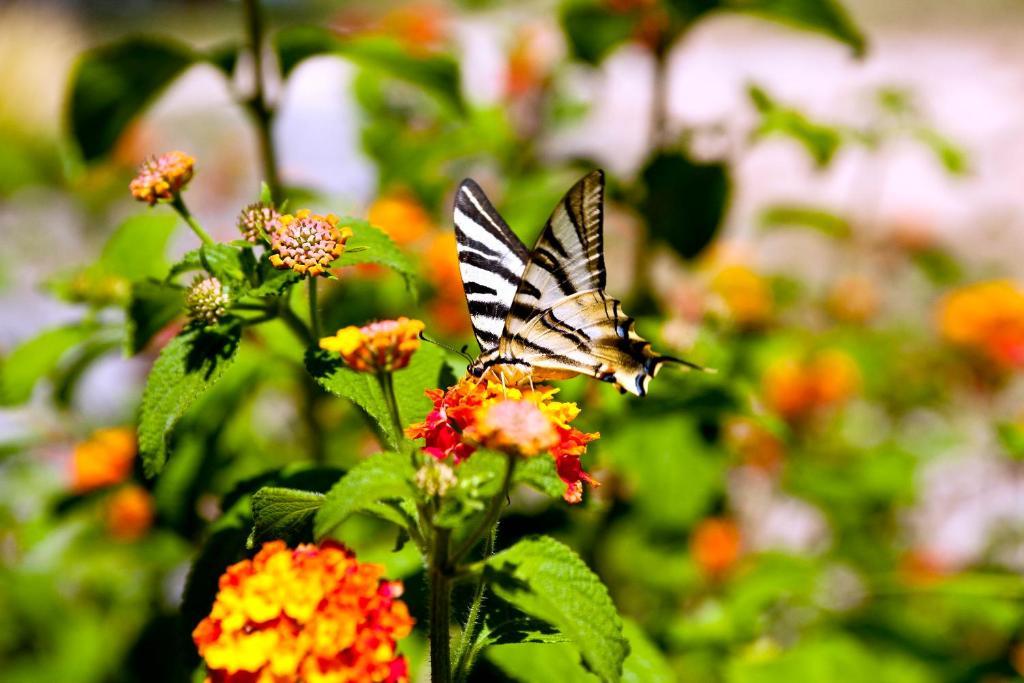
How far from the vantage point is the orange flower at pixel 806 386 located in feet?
7.70

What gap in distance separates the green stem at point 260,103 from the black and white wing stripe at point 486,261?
499mm

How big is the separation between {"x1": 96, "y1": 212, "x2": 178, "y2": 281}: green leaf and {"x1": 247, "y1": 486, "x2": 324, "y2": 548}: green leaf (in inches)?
24.7

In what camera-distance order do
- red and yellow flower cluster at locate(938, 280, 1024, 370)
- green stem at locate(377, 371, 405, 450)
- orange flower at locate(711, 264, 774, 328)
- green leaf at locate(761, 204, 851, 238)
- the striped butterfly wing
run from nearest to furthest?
green stem at locate(377, 371, 405, 450), the striped butterfly wing, green leaf at locate(761, 204, 851, 238), orange flower at locate(711, 264, 774, 328), red and yellow flower cluster at locate(938, 280, 1024, 370)

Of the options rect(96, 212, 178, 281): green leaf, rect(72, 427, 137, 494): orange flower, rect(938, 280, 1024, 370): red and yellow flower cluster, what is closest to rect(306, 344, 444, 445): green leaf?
rect(96, 212, 178, 281): green leaf

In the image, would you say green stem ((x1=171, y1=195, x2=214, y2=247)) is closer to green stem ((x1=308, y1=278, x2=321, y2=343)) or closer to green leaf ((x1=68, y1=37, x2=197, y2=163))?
green stem ((x1=308, y1=278, x2=321, y2=343))

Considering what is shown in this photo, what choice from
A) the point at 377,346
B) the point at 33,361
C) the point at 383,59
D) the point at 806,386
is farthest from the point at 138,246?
the point at 806,386

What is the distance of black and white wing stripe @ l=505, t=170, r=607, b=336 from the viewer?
104cm

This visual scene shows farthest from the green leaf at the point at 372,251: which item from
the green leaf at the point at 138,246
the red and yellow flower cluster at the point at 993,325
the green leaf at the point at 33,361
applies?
the red and yellow flower cluster at the point at 993,325

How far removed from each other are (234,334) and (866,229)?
303cm

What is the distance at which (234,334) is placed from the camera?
3.06ft

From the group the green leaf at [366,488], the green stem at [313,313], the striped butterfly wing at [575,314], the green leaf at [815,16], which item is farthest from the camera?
the green leaf at [815,16]

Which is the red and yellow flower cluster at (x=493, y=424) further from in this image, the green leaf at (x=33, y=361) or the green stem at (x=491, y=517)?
the green leaf at (x=33, y=361)

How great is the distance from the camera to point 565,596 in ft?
2.50

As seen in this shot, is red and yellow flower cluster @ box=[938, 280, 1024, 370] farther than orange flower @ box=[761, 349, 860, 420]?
Yes
